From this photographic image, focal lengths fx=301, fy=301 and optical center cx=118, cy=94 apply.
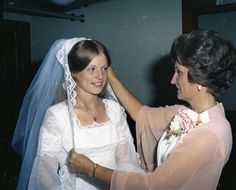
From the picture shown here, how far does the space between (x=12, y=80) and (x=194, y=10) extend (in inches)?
81.6

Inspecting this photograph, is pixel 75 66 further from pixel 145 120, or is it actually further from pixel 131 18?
pixel 131 18

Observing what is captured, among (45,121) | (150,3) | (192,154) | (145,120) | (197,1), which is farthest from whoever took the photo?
(150,3)

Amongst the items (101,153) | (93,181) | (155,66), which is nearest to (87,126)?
(101,153)

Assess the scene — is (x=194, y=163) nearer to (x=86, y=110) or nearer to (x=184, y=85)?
(x=184, y=85)

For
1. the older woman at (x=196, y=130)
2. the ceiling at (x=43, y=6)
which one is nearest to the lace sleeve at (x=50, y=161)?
the older woman at (x=196, y=130)

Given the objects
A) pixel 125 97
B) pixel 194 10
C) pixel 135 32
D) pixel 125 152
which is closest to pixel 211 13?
pixel 194 10

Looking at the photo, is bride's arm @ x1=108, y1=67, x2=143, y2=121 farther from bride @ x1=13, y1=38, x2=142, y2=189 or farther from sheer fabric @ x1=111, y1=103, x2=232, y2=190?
sheer fabric @ x1=111, y1=103, x2=232, y2=190

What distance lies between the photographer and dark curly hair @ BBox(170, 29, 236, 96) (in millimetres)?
1288

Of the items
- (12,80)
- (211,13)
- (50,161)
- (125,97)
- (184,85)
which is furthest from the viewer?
(12,80)

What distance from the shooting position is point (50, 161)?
5.00 ft

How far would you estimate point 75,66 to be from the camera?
1579mm

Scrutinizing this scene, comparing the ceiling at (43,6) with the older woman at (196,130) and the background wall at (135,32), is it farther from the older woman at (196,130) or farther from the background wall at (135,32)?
the older woman at (196,130)

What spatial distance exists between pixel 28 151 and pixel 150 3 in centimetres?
183

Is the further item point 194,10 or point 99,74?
point 194,10
